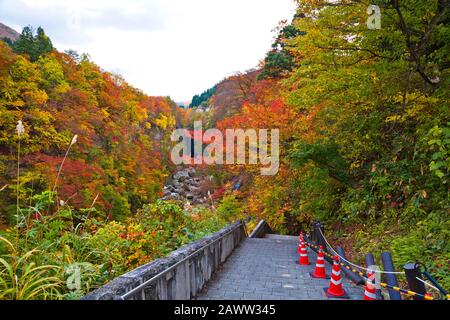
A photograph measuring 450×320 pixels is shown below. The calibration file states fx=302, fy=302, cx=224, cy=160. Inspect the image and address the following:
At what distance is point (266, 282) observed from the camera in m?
5.89

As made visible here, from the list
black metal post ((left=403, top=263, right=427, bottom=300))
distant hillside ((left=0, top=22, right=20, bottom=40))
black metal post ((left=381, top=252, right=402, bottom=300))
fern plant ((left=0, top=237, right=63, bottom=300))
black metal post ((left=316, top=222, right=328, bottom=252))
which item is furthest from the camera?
distant hillside ((left=0, top=22, right=20, bottom=40))

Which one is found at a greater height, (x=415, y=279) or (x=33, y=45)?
(x=33, y=45)

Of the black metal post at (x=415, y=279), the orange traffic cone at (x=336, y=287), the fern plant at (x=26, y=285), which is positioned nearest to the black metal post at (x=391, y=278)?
the black metal post at (x=415, y=279)

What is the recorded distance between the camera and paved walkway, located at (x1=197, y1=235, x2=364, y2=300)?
5.10 metres

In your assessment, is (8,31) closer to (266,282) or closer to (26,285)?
(266,282)

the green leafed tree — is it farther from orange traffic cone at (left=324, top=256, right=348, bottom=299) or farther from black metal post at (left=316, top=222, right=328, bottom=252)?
orange traffic cone at (left=324, top=256, right=348, bottom=299)

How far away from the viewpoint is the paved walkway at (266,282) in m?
5.10

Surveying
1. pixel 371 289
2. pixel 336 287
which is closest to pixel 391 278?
pixel 371 289

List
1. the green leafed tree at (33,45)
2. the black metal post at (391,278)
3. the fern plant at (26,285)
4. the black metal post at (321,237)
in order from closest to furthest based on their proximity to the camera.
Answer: the fern plant at (26,285) < the black metal post at (391,278) < the black metal post at (321,237) < the green leafed tree at (33,45)

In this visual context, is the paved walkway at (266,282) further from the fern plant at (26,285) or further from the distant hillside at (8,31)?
the distant hillside at (8,31)

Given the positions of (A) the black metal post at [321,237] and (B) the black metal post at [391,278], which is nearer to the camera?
(B) the black metal post at [391,278]

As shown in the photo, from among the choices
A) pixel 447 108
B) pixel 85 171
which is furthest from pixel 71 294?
pixel 85 171

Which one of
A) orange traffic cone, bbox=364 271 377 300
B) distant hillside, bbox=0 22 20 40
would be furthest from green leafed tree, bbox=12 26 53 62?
distant hillside, bbox=0 22 20 40

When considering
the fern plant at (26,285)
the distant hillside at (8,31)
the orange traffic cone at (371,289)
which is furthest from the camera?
the distant hillside at (8,31)
